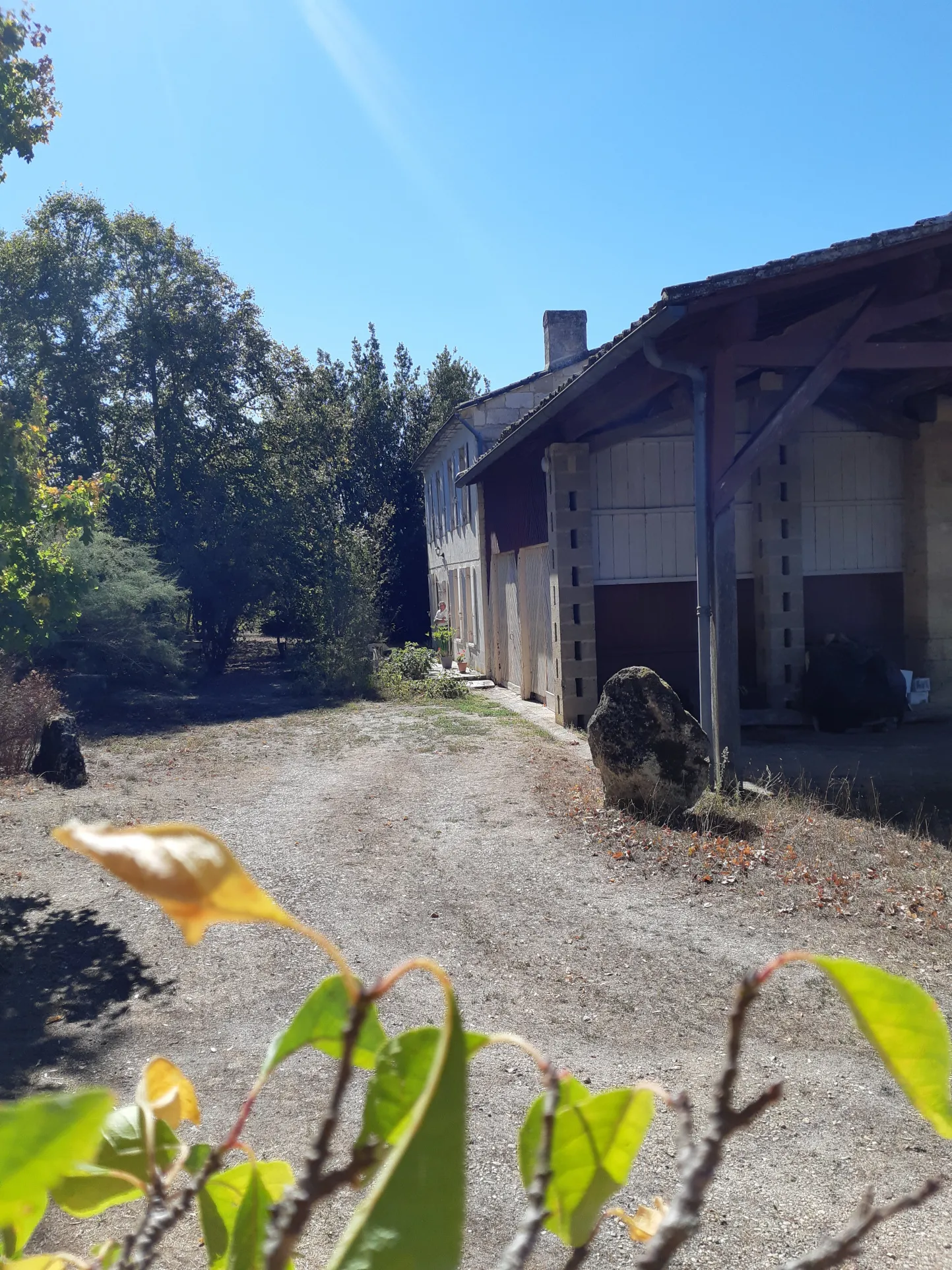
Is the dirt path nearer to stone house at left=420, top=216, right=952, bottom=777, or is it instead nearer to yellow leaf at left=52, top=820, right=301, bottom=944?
yellow leaf at left=52, top=820, right=301, bottom=944

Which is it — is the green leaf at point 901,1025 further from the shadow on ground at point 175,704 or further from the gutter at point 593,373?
the shadow on ground at point 175,704

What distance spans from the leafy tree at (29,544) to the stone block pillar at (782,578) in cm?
834

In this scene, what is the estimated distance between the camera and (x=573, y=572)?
12414 millimetres

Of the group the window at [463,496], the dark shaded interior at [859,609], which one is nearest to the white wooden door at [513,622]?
the window at [463,496]

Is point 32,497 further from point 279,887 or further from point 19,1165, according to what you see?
point 19,1165

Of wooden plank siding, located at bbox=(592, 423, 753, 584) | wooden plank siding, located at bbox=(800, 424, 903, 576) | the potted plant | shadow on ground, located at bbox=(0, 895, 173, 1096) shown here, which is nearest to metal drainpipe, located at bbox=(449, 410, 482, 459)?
the potted plant

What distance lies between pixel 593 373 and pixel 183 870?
9.73 metres

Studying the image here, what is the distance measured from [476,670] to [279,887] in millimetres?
13307

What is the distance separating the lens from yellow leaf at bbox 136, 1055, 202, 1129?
0.88 metres

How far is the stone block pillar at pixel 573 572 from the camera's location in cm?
1227

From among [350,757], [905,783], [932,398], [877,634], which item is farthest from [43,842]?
[932,398]

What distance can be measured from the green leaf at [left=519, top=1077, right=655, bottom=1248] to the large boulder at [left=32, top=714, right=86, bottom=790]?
1081 centimetres

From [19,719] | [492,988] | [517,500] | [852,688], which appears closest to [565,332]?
[517,500]

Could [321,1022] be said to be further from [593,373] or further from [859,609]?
[859,609]
